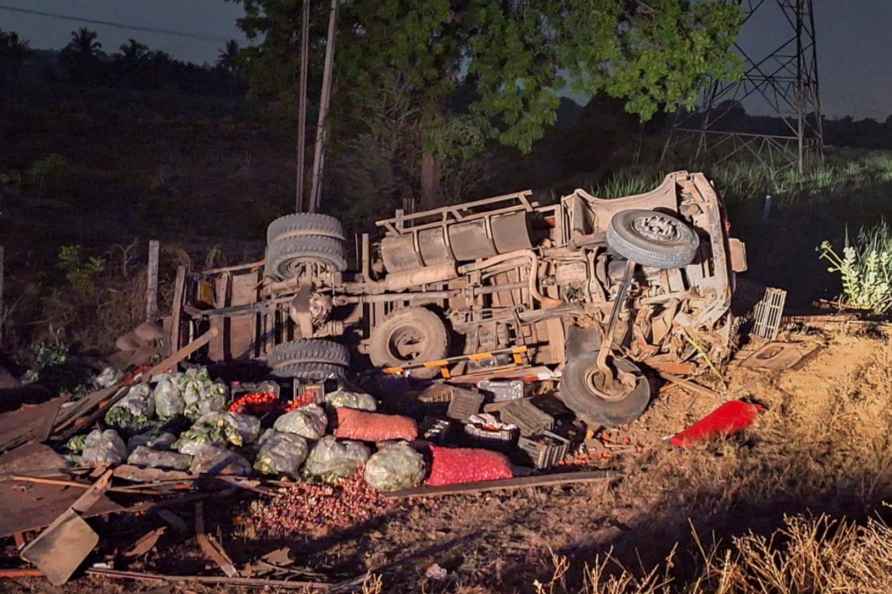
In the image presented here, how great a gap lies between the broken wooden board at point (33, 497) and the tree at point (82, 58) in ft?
130

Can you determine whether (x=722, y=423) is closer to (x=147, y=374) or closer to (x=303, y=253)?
(x=303, y=253)

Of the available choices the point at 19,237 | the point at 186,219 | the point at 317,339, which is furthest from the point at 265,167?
the point at 317,339

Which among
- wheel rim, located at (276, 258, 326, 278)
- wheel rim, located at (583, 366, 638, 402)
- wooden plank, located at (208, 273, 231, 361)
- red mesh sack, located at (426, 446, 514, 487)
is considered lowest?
red mesh sack, located at (426, 446, 514, 487)

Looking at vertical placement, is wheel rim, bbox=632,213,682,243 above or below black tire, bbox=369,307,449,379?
above

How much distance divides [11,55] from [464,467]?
1554 inches

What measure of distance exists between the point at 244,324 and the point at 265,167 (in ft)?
59.0

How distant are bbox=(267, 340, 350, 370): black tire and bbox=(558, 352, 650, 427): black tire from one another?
2640 millimetres

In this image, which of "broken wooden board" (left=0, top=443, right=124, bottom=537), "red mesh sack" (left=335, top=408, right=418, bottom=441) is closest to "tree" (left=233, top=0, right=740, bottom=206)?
"red mesh sack" (left=335, top=408, right=418, bottom=441)

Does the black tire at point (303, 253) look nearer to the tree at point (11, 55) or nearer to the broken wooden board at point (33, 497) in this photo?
the broken wooden board at point (33, 497)

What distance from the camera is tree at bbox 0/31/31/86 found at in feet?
127

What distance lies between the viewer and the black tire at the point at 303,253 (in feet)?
34.6

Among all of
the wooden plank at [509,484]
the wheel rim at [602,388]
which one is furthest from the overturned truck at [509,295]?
the wooden plank at [509,484]

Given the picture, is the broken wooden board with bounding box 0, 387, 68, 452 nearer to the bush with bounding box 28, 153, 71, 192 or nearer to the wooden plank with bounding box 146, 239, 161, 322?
the wooden plank with bounding box 146, 239, 161, 322

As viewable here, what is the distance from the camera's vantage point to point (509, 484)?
25.6 ft
